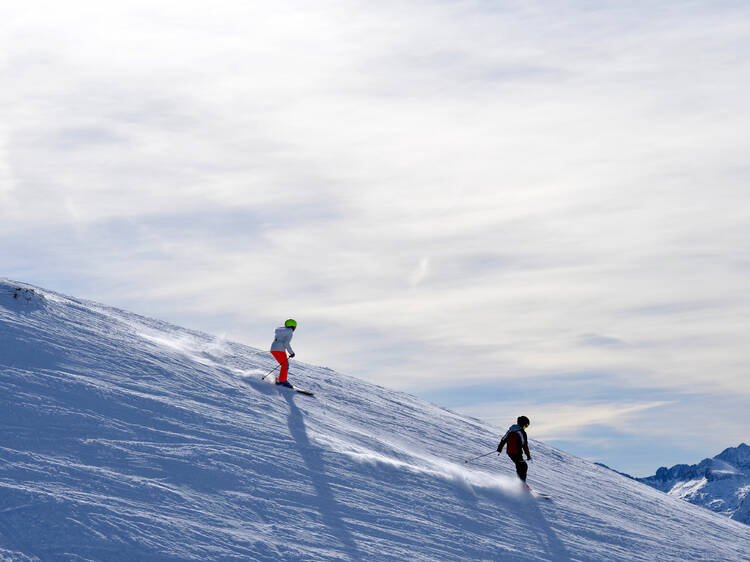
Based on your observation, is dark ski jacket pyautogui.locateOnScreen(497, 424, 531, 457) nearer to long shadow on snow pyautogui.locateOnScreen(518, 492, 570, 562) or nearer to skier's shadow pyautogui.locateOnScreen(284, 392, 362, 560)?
long shadow on snow pyautogui.locateOnScreen(518, 492, 570, 562)

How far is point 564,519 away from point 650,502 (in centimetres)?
656

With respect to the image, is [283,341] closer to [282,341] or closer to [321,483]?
[282,341]

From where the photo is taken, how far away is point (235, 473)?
545 inches

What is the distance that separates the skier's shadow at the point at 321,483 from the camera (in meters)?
13.2

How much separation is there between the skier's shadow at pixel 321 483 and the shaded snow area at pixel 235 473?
33mm

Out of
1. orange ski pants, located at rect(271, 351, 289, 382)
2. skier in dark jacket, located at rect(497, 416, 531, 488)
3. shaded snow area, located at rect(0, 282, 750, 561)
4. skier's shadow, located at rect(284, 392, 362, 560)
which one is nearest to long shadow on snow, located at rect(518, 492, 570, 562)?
shaded snow area, located at rect(0, 282, 750, 561)

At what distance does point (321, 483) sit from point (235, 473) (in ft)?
5.25

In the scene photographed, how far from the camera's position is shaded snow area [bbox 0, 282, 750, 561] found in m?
11.6

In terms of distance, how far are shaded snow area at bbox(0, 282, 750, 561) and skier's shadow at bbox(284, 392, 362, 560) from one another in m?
0.03

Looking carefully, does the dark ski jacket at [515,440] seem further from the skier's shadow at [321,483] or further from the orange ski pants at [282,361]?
the orange ski pants at [282,361]

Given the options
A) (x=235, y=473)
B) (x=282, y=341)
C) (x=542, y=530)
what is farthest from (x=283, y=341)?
(x=542, y=530)

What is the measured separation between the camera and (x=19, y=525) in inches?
418

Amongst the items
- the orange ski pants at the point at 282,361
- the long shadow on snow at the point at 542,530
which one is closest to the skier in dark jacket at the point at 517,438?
the long shadow on snow at the point at 542,530

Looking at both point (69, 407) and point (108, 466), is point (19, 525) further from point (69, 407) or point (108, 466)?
point (69, 407)
